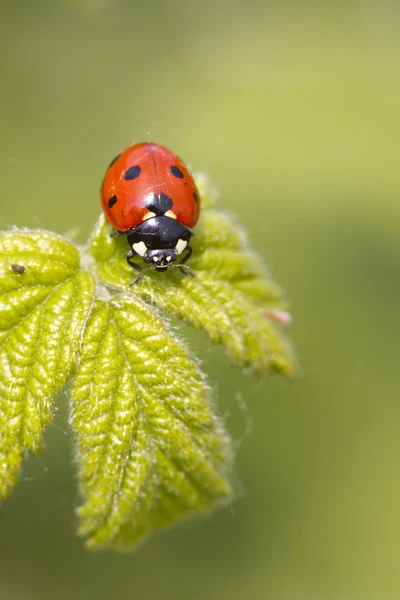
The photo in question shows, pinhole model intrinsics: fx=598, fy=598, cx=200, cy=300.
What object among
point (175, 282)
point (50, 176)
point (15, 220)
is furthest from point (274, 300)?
point (50, 176)

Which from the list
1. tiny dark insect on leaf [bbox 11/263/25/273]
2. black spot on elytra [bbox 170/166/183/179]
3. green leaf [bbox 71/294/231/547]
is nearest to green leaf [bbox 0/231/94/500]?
tiny dark insect on leaf [bbox 11/263/25/273]

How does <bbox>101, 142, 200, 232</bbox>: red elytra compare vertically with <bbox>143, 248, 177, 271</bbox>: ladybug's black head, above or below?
above

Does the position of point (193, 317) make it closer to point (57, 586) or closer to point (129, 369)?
point (129, 369)

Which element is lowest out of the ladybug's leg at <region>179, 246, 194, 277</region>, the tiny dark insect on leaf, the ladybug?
→ the tiny dark insect on leaf

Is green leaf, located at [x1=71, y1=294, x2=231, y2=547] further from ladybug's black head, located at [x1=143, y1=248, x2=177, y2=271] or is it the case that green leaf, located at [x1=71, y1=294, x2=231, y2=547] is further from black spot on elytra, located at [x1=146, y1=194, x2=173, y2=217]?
black spot on elytra, located at [x1=146, y1=194, x2=173, y2=217]

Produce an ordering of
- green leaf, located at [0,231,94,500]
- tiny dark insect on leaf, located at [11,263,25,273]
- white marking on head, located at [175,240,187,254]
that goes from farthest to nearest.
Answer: white marking on head, located at [175,240,187,254]
tiny dark insect on leaf, located at [11,263,25,273]
green leaf, located at [0,231,94,500]

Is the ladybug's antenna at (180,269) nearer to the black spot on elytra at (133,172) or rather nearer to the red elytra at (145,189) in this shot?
the red elytra at (145,189)

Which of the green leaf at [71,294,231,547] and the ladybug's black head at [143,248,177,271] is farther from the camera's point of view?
the ladybug's black head at [143,248,177,271]
